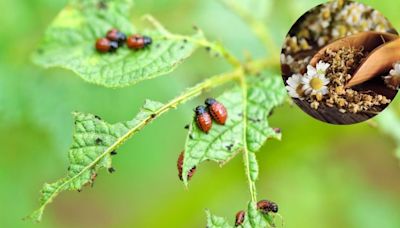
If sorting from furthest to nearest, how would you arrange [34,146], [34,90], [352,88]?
[34,146] < [34,90] < [352,88]


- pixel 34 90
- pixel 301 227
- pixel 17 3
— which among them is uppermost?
pixel 17 3

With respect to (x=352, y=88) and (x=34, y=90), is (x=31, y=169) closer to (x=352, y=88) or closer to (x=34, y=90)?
(x=34, y=90)

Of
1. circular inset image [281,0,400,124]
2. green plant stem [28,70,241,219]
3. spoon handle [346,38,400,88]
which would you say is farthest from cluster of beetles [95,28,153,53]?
spoon handle [346,38,400,88]

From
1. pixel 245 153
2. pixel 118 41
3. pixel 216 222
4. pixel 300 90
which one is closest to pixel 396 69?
pixel 300 90

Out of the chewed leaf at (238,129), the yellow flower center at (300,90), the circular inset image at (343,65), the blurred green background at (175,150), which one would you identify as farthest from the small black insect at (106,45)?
the blurred green background at (175,150)

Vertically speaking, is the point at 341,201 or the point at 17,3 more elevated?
the point at 17,3

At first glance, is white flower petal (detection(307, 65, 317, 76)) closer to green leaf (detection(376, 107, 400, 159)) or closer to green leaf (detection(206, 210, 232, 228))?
green leaf (detection(206, 210, 232, 228))

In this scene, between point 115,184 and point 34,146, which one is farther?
point 115,184

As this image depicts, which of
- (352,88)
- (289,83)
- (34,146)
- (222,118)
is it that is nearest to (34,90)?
(34,146)
